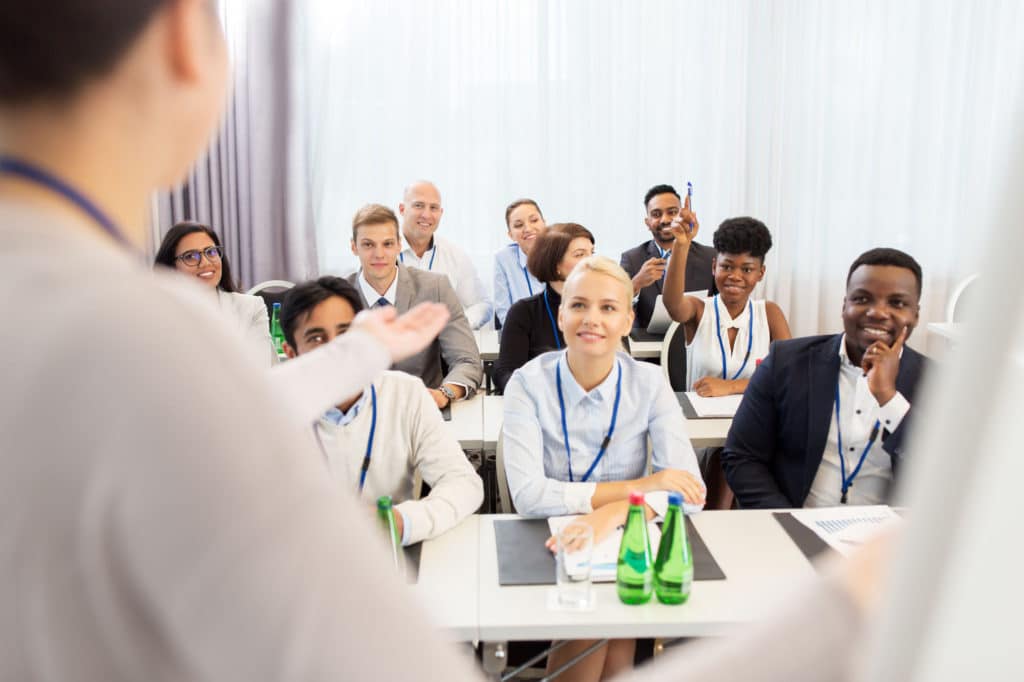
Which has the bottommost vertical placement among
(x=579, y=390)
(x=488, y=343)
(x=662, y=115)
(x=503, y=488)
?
(x=503, y=488)

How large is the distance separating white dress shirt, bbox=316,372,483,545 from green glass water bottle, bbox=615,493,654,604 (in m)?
0.60

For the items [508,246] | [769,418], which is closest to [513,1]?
[508,246]

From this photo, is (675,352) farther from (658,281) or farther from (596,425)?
(596,425)

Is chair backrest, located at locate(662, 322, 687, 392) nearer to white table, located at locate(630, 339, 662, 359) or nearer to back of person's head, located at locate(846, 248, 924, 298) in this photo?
white table, located at locate(630, 339, 662, 359)

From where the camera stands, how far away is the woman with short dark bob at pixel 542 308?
4039 mm

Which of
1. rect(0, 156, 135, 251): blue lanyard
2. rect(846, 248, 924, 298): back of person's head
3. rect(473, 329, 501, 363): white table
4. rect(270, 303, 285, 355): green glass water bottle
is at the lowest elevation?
rect(473, 329, 501, 363): white table

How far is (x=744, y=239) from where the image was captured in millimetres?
4113

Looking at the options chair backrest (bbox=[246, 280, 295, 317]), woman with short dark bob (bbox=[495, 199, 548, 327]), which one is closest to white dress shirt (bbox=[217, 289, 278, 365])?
chair backrest (bbox=[246, 280, 295, 317])

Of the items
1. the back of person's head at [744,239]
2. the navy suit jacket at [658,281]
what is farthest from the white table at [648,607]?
the navy suit jacket at [658,281]

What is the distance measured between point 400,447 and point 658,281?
288 cm

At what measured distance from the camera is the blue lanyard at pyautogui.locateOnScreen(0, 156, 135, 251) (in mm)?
353

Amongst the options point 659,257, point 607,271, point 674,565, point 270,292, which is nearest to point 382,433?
point 607,271

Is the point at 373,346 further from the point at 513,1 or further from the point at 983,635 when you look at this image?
the point at 513,1

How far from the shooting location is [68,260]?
1.07ft
